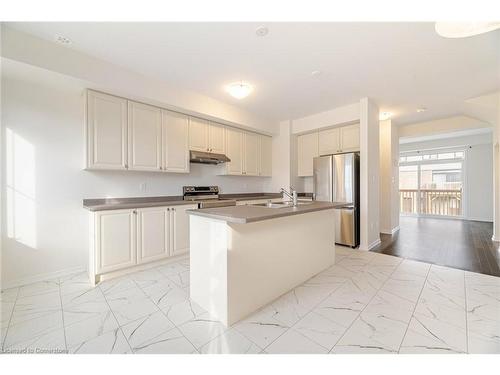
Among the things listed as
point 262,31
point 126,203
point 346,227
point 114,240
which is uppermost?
point 262,31

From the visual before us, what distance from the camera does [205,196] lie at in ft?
12.6

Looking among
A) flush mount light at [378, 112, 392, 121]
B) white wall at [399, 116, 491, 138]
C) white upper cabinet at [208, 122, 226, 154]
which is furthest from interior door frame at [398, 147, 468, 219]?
white upper cabinet at [208, 122, 226, 154]

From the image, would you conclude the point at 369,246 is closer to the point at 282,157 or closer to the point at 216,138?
the point at 282,157

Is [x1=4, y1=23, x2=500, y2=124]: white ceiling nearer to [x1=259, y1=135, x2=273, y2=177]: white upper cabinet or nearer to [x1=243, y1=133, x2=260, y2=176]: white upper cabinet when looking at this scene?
[x1=243, y1=133, x2=260, y2=176]: white upper cabinet

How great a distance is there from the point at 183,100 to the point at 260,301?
286 cm

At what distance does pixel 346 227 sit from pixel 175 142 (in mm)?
3266

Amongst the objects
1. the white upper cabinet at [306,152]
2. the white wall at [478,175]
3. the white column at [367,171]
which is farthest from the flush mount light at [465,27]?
the white wall at [478,175]

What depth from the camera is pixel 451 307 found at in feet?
6.20

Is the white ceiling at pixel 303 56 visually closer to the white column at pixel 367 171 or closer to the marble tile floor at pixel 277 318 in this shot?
the white column at pixel 367 171

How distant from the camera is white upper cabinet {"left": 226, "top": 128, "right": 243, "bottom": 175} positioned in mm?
4074

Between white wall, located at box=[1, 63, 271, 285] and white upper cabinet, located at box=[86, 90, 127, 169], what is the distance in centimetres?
27

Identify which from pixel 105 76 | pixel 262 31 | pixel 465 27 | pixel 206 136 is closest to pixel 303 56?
pixel 262 31
